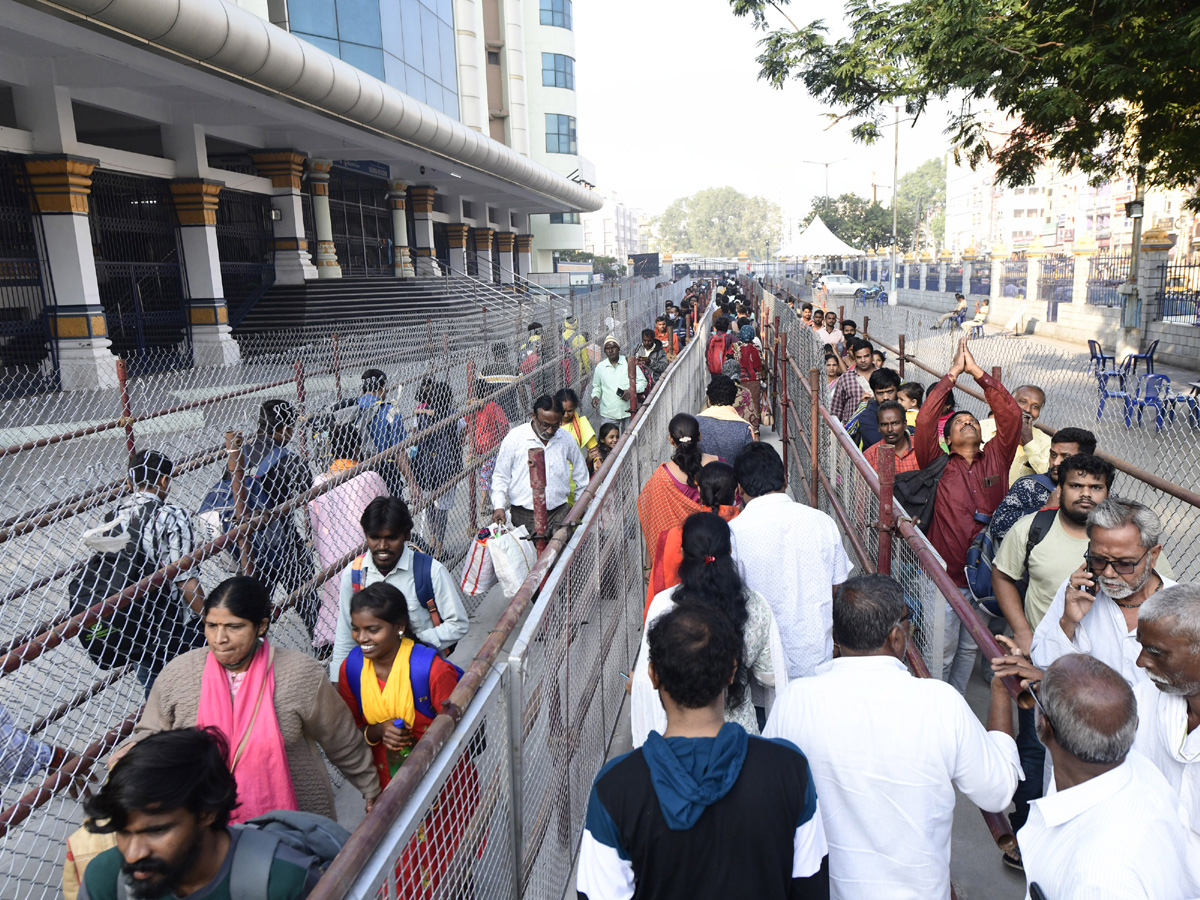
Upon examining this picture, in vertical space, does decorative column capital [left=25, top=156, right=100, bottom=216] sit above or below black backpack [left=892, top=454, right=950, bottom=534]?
above

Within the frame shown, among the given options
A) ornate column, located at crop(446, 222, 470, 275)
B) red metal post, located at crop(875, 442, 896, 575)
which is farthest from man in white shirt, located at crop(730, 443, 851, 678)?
ornate column, located at crop(446, 222, 470, 275)

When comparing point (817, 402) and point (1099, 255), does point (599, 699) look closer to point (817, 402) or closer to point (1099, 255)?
point (817, 402)

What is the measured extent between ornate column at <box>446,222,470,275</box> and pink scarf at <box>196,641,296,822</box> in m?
33.7

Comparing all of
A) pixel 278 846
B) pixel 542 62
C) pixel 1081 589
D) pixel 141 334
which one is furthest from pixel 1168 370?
pixel 542 62

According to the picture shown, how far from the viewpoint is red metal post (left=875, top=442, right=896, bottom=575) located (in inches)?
137

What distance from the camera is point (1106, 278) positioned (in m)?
20.1

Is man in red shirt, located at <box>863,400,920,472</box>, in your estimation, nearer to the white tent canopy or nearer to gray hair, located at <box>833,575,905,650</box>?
gray hair, located at <box>833,575,905,650</box>

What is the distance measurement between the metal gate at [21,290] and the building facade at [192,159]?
0.12 feet

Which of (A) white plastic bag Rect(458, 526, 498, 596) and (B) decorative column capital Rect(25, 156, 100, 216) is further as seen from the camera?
(B) decorative column capital Rect(25, 156, 100, 216)

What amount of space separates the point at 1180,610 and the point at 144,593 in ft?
11.5

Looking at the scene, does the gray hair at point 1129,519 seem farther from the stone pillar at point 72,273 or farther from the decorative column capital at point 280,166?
the decorative column capital at point 280,166

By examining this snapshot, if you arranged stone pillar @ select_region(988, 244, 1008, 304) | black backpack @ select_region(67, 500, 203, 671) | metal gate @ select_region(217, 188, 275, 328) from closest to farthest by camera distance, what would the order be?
1. black backpack @ select_region(67, 500, 203, 671)
2. metal gate @ select_region(217, 188, 275, 328)
3. stone pillar @ select_region(988, 244, 1008, 304)

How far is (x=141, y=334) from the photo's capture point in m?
15.7

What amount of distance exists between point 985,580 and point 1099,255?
67.2 ft
